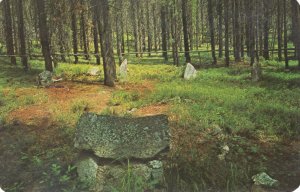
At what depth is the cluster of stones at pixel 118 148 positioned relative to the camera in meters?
9.73

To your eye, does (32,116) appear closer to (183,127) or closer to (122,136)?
(183,127)

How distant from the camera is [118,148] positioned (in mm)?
10062

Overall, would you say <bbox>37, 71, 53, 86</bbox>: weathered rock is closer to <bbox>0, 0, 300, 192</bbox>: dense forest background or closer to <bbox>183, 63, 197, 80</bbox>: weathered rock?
<bbox>0, 0, 300, 192</bbox>: dense forest background

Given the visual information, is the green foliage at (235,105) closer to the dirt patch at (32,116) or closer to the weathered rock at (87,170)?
the dirt patch at (32,116)

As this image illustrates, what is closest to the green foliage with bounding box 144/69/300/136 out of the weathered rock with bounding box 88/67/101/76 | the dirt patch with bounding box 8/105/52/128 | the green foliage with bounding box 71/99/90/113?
the green foliage with bounding box 71/99/90/113

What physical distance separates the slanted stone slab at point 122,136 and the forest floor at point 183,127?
0.81 m

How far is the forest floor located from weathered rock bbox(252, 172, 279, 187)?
0.59 ft

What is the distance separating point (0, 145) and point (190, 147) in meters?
5.84

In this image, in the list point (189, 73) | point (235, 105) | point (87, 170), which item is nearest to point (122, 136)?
point (87, 170)

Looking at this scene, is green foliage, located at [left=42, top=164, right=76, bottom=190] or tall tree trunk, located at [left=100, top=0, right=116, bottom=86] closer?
green foliage, located at [left=42, top=164, right=76, bottom=190]

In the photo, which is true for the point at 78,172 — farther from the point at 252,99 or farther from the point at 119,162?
the point at 252,99

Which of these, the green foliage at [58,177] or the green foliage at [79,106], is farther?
the green foliage at [79,106]

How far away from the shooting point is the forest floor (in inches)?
400

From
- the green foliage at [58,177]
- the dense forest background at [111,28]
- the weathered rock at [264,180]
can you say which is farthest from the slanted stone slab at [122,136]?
the dense forest background at [111,28]
